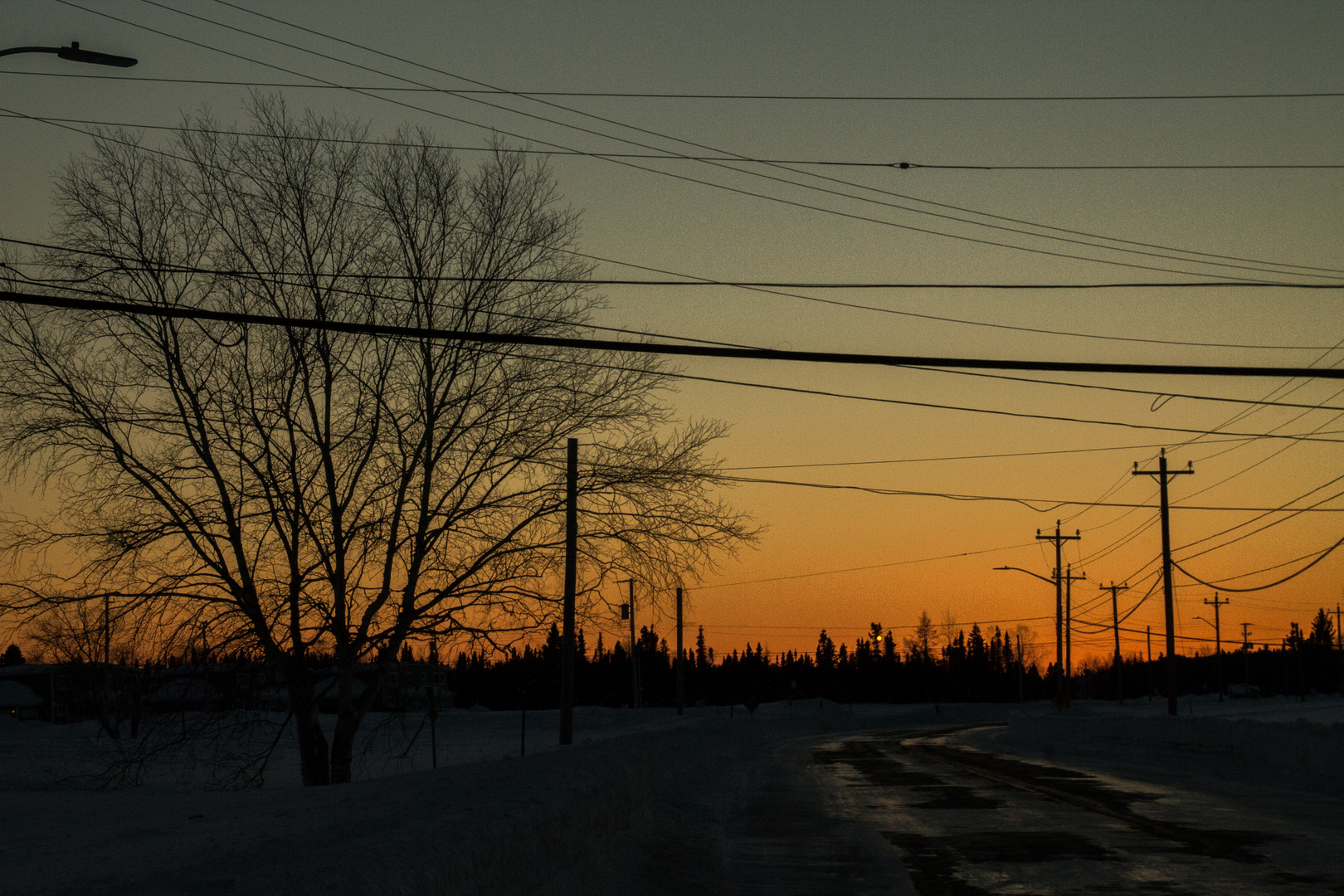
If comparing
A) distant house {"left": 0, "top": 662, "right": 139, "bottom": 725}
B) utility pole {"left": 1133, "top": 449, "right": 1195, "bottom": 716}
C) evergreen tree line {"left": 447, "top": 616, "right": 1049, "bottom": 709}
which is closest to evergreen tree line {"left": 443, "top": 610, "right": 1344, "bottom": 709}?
evergreen tree line {"left": 447, "top": 616, "right": 1049, "bottom": 709}

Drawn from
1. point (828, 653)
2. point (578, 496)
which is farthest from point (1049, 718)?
point (828, 653)

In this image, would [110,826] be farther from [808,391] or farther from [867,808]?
[808,391]

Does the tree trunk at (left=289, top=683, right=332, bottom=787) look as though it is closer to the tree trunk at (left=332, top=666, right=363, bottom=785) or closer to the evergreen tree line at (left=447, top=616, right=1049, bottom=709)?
the tree trunk at (left=332, top=666, right=363, bottom=785)

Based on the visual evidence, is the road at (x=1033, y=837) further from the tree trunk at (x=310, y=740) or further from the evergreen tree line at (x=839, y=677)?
the evergreen tree line at (x=839, y=677)

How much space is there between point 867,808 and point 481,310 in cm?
1107

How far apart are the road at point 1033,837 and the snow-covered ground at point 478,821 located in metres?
0.74

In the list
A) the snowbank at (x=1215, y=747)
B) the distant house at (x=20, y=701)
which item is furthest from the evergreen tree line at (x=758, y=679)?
the snowbank at (x=1215, y=747)

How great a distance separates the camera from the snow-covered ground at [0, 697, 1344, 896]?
20.9 ft

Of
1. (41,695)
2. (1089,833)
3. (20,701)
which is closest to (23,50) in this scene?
(1089,833)

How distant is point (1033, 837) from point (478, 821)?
8590 millimetres

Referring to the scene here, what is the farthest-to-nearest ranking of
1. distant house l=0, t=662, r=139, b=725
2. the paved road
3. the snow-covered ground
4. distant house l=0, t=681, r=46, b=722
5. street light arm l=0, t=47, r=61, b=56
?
distant house l=0, t=662, r=139, b=725
distant house l=0, t=681, r=46, b=722
street light arm l=0, t=47, r=61, b=56
the paved road
the snow-covered ground

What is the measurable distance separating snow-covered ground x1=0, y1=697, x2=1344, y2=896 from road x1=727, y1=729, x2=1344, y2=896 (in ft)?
2.44

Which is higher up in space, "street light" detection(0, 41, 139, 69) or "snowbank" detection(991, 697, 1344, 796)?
"street light" detection(0, 41, 139, 69)

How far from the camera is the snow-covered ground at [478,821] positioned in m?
6.38
